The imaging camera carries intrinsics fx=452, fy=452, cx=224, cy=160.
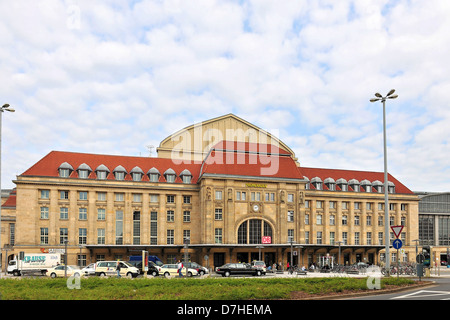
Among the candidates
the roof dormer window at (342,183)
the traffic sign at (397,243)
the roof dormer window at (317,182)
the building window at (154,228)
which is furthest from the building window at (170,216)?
the traffic sign at (397,243)

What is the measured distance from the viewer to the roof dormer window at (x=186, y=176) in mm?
73625

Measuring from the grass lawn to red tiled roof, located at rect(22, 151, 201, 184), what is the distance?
4373cm

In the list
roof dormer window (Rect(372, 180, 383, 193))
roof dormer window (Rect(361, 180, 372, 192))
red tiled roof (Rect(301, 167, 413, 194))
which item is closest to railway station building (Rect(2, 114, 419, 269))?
red tiled roof (Rect(301, 167, 413, 194))

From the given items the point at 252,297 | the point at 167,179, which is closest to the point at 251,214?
the point at 167,179

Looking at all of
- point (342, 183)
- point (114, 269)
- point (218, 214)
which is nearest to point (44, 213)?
point (114, 269)

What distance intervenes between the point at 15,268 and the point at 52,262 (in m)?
4.40

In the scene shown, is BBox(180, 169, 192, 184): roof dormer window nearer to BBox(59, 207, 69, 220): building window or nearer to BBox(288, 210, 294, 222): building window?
BBox(288, 210, 294, 222): building window

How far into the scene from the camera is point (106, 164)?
2835 inches

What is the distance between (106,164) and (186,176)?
12869 millimetres

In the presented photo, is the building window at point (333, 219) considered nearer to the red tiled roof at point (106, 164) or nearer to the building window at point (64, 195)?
the red tiled roof at point (106, 164)

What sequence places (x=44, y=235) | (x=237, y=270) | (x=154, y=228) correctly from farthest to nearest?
(x=154, y=228)
(x=44, y=235)
(x=237, y=270)

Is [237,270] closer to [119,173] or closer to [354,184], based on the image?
[119,173]

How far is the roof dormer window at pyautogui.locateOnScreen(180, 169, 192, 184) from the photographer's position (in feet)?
242
